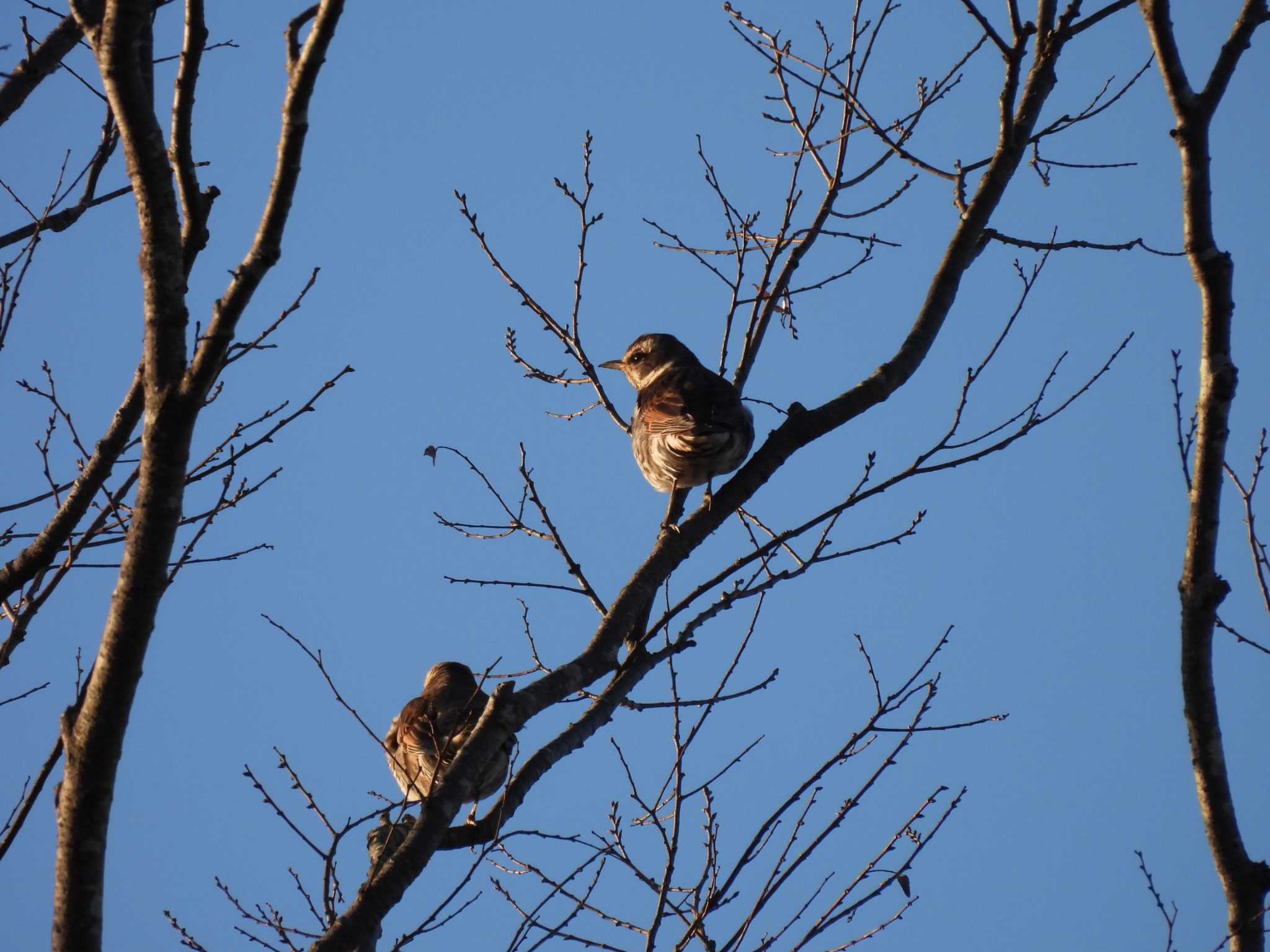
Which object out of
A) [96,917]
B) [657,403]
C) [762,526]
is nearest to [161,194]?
[96,917]

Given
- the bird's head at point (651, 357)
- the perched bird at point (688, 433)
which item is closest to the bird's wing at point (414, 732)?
the perched bird at point (688, 433)

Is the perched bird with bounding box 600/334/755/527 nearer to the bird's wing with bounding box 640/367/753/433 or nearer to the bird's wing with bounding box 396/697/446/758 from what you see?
the bird's wing with bounding box 640/367/753/433

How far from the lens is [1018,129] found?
16.7 ft

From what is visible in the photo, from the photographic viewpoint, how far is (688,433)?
7207 mm

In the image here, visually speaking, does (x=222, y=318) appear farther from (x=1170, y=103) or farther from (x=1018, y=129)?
(x=1018, y=129)

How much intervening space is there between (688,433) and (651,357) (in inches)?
108

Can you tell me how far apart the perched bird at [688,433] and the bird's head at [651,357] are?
152 cm

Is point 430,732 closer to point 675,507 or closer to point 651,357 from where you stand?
point 675,507

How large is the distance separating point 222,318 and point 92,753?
3.46 feet

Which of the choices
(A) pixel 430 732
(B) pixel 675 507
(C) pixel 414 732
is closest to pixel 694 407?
(B) pixel 675 507

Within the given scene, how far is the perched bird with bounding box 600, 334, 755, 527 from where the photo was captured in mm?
7215

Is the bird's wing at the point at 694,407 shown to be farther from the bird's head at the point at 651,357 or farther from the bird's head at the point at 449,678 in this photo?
the bird's head at the point at 449,678

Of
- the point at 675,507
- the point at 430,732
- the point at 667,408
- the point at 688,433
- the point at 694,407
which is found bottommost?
the point at 430,732

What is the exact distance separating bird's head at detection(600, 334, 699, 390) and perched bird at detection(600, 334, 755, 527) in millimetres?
1520
